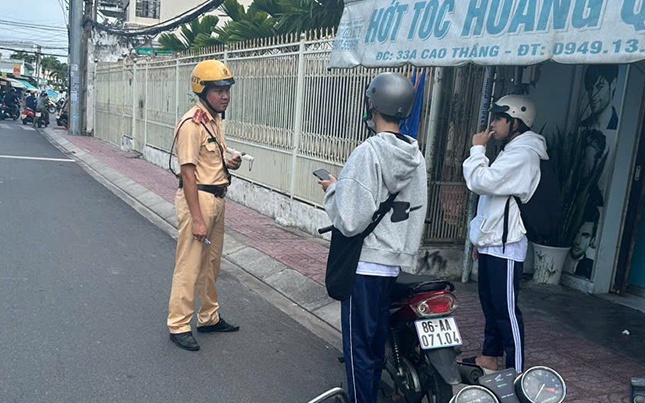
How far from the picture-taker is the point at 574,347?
465cm

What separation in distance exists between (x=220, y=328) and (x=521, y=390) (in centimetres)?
277

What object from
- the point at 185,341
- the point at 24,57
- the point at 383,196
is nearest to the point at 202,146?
the point at 185,341

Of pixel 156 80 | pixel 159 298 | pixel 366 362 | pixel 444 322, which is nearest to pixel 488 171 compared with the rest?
pixel 444 322

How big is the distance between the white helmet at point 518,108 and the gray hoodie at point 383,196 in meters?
0.98

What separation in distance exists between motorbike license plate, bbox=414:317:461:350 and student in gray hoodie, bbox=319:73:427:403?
227 millimetres

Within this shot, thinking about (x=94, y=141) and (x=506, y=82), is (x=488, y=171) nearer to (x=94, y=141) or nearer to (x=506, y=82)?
(x=506, y=82)

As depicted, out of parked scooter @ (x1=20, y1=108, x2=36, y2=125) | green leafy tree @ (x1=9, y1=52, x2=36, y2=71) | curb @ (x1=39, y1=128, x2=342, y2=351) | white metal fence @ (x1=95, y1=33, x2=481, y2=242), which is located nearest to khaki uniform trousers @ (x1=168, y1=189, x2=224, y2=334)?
curb @ (x1=39, y1=128, x2=342, y2=351)

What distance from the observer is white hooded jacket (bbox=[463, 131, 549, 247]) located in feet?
11.9

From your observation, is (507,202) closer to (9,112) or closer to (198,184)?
(198,184)

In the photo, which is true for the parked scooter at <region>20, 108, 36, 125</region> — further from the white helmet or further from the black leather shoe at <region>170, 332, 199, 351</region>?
the white helmet

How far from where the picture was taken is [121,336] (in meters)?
4.48

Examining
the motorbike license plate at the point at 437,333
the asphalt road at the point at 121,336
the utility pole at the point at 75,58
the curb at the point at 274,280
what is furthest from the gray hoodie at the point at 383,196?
the utility pole at the point at 75,58

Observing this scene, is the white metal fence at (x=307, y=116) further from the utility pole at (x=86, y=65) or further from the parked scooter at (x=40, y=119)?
the parked scooter at (x=40, y=119)

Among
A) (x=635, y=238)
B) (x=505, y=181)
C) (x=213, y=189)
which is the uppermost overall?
(x=505, y=181)
